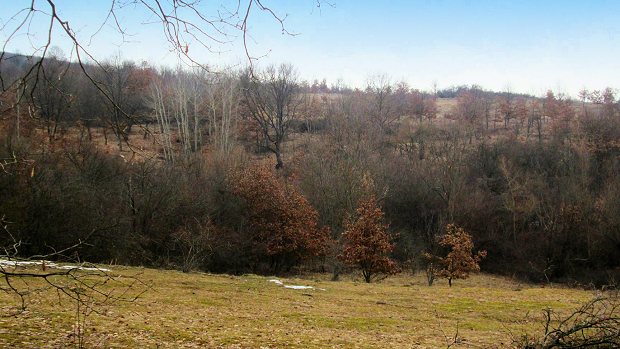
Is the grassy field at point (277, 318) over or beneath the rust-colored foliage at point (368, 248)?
over

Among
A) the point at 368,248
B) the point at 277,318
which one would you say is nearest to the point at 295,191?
the point at 368,248

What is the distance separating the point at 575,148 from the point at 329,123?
25.2 metres

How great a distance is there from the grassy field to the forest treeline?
6128 millimetres

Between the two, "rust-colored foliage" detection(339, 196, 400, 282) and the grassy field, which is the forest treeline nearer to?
"rust-colored foliage" detection(339, 196, 400, 282)

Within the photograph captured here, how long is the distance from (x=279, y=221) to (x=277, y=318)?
20.1 metres

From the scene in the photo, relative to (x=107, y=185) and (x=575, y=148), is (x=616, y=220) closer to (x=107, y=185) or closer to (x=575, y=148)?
(x=575, y=148)

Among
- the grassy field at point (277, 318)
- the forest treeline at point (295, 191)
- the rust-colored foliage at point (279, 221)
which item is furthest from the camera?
the rust-colored foliage at point (279, 221)

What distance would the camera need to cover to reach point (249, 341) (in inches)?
325

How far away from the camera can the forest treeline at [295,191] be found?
25438 mm

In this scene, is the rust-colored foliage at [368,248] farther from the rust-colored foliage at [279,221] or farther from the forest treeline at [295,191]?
the rust-colored foliage at [279,221]

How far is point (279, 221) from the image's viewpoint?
31375mm

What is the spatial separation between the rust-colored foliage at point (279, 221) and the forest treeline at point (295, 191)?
0.30 feet

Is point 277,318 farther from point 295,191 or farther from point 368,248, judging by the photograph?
point 295,191

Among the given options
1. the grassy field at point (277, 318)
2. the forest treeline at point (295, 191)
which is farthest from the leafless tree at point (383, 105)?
the grassy field at point (277, 318)
